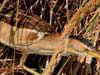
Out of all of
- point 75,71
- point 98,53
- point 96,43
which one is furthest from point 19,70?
point 98,53

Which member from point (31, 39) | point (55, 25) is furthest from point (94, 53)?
point (55, 25)

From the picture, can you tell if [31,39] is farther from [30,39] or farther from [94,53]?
[94,53]

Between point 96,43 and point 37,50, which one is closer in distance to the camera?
point 37,50

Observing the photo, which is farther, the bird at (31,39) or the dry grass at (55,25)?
the dry grass at (55,25)

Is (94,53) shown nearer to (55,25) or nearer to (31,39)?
(31,39)

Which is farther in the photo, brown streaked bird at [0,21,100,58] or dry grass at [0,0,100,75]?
dry grass at [0,0,100,75]

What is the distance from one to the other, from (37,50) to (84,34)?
1.01ft

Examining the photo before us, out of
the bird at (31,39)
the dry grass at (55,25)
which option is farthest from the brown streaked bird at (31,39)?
the dry grass at (55,25)

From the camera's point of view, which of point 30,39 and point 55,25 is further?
point 55,25

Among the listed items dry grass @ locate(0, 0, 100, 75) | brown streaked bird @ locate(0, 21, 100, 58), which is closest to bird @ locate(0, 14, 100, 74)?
brown streaked bird @ locate(0, 21, 100, 58)

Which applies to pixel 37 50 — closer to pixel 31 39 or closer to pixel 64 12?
pixel 31 39

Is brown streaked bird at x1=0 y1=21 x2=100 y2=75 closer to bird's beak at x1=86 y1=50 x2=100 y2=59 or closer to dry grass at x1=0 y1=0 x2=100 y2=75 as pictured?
bird's beak at x1=86 y1=50 x2=100 y2=59

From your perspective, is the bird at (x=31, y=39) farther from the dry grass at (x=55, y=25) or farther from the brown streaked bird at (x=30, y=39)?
the dry grass at (x=55, y=25)

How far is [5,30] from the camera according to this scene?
2.76 feet
